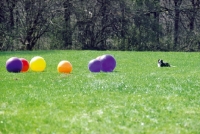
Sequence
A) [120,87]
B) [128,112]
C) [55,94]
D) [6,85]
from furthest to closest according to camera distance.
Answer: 1. [6,85]
2. [120,87]
3. [55,94]
4. [128,112]

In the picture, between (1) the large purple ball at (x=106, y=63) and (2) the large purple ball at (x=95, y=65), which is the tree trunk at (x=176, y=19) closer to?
(1) the large purple ball at (x=106, y=63)

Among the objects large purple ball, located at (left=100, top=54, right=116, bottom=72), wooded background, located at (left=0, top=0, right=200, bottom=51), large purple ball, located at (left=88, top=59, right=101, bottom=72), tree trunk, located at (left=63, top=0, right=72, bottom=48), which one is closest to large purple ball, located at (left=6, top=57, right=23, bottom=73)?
large purple ball, located at (left=88, top=59, right=101, bottom=72)

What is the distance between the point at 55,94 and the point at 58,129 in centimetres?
295

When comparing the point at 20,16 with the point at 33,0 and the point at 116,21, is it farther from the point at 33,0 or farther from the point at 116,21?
the point at 116,21

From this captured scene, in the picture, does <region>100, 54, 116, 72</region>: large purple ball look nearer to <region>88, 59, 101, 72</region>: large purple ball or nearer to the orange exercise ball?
<region>88, 59, 101, 72</region>: large purple ball

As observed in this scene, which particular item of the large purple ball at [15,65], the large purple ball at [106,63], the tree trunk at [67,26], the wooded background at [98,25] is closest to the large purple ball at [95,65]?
the large purple ball at [106,63]

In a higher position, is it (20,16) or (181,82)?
(20,16)

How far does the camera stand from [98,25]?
109 feet

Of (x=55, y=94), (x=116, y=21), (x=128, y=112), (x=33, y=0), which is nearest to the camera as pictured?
(x=128, y=112)

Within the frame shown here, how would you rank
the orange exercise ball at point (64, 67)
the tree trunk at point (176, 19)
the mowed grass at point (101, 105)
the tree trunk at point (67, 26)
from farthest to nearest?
the tree trunk at point (176, 19) → the tree trunk at point (67, 26) → the orange exercise ball at point (64, 67) → the mowed grass at point (101, 105)

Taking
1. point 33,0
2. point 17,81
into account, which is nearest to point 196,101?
point 17,81

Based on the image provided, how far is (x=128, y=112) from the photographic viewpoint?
7.62 meters

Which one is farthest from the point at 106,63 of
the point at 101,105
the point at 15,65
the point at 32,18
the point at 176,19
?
the point at 176,19

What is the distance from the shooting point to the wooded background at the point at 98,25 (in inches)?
1234
